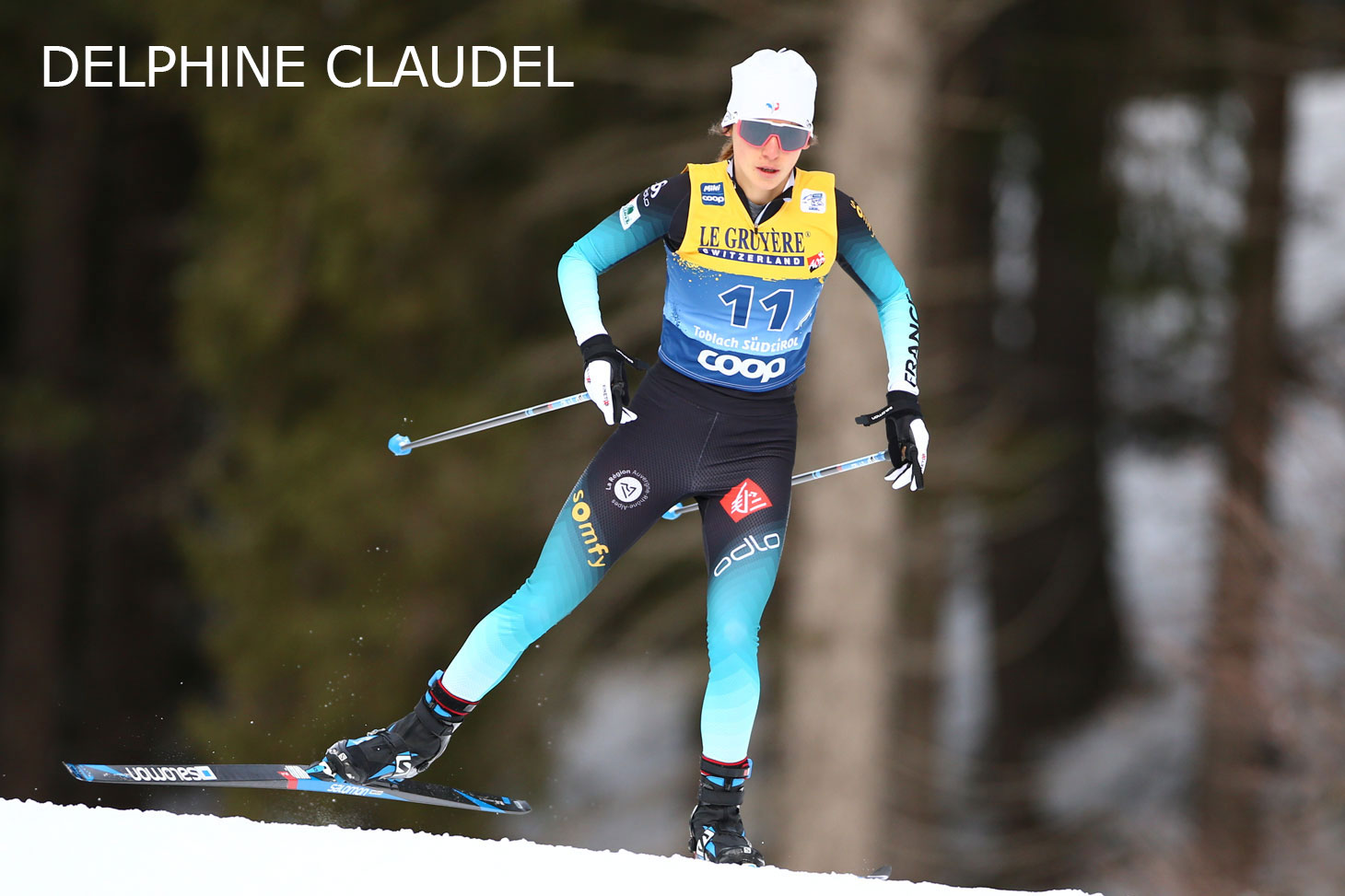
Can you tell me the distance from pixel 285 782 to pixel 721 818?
139cm

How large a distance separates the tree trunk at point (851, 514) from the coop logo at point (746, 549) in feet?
12.4

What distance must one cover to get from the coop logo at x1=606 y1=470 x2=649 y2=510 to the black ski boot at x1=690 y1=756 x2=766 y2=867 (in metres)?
0.78

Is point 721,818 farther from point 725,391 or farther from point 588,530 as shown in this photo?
point 725,391

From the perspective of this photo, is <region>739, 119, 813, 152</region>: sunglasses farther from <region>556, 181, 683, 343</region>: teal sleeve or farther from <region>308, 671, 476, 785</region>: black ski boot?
<region>308, 671, 476, 785</region>: black ski boot

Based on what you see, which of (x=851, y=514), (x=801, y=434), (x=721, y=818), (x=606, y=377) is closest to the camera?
(x=606, y=377)

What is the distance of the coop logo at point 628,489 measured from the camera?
13.9ft

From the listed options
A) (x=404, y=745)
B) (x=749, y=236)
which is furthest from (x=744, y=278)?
(x=404, y=745)

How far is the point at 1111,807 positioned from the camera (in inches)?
556

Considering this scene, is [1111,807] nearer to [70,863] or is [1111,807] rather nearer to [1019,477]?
[1019,477]

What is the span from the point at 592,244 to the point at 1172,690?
41.0ft

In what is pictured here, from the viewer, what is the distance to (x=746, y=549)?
4.21 m

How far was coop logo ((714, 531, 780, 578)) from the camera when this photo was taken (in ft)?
13.8

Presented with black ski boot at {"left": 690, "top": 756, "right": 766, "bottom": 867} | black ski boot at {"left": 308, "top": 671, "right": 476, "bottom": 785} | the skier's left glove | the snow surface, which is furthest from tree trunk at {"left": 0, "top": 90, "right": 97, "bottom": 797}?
the skier's left glove

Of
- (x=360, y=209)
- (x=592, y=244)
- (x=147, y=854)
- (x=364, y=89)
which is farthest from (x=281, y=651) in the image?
(x=592, y=244)
